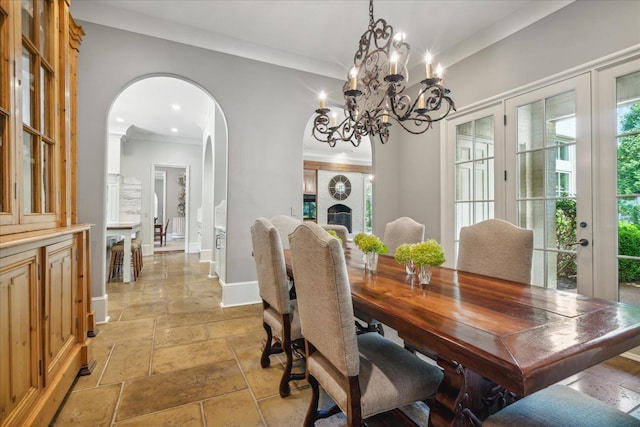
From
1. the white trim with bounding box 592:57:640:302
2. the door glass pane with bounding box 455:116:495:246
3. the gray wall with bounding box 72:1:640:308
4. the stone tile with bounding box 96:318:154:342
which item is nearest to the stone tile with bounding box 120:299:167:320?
the stone tile with bounding box 96:318:154:342

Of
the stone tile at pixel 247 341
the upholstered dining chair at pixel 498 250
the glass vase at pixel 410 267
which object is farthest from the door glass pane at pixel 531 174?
the stone tile at pixel 247 341

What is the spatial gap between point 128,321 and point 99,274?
55cm

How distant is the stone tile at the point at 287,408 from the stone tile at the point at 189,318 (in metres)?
1.53

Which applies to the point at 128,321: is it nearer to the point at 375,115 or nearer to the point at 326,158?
the point at 375,115

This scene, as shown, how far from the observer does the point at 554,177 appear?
2.72m

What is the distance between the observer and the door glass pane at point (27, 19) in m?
1.52

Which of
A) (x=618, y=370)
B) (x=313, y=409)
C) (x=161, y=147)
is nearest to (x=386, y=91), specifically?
(x=313, y=409)

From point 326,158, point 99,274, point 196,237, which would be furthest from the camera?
point 326,158

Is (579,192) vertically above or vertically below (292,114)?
Result: below

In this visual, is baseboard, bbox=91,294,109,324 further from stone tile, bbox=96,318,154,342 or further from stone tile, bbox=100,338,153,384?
stone tile, bbox=100,338,153,384

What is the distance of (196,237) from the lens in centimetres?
798

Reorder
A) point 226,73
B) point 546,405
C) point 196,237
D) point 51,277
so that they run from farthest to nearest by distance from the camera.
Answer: point 196,237
point 226,73
point 51,277
point 546,405

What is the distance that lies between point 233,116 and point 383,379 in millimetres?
3207

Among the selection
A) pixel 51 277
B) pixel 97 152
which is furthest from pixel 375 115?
pixel 97 152
